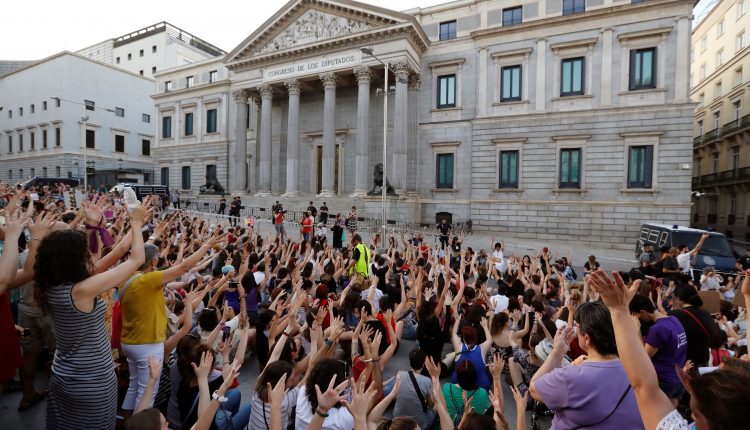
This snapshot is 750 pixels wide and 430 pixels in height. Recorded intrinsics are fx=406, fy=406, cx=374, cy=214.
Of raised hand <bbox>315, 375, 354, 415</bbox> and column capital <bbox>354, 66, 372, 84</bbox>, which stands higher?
column capital <bbox>354, 66, 372, 84</bbox>

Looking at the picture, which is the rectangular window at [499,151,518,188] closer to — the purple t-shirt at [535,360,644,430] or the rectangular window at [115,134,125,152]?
the purple t-shirt at [535,360,644,430]

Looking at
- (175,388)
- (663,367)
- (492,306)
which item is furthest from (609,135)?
(175,388)

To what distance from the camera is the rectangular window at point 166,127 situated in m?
43.2

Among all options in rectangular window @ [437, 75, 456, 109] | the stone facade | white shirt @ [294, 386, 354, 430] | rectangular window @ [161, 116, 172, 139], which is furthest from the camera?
rectangular window @ [161, 116, 172, 139]

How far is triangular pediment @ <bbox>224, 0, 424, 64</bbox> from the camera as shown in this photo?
28.6 meters

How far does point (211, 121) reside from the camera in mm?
40500

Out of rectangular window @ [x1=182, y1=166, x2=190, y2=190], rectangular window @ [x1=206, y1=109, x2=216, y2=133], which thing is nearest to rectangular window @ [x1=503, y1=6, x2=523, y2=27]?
rectangular window @ [x1=206, y1=109, x2=216, y2=133]

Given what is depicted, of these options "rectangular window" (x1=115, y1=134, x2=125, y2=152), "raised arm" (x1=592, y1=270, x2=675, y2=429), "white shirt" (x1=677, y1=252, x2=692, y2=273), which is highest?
"rectangular window" (x1=115, y1=134, x2=125, y2=152)

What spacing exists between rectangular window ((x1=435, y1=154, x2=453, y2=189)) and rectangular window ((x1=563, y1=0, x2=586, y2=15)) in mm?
11685

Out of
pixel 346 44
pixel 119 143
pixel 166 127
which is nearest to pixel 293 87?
pixel 346 44

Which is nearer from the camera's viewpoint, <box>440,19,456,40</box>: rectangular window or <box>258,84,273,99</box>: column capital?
<box>440,19,456,40</box>: rectangular window

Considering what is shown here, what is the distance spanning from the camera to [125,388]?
180 inches

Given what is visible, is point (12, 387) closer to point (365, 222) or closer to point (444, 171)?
point (365, 222)

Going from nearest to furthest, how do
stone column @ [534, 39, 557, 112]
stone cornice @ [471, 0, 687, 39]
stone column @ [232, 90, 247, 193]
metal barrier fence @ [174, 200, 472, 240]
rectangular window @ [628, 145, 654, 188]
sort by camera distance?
stone cornice @ [471, 0, 687, 39] → metal barrier fence @ [174, 200, 472, 240] → rectangular window @ [628, 145, 654, 188] → stone column @ [534, 39, 557, 112] → stone column @ [232, 90, 247, 193]
